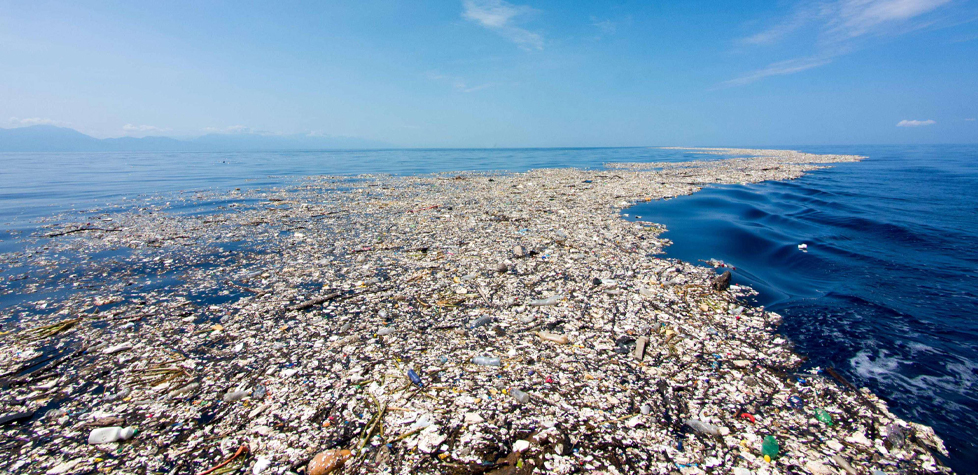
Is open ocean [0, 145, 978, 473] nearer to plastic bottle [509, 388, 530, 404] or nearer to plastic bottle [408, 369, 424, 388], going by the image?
plastic bottle [509, 388, 530, 404]

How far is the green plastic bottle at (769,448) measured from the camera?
10.9 ft

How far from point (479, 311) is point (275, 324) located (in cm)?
327

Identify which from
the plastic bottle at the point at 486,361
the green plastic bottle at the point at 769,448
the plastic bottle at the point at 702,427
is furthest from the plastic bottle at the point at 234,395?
the green plastic bottle at the point at 769,448

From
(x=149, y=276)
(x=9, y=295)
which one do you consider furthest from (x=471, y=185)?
(x=9, y=295)

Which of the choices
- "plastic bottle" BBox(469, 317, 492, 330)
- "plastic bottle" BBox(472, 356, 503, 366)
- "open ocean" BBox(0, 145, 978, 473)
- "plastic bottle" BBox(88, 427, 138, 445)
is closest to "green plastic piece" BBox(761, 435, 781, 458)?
"open ocean" BBox(0, 145, 978, 473)

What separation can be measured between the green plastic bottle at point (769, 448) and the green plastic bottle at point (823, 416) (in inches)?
28.4

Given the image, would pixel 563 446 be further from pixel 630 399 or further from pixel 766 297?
pixel 766 297

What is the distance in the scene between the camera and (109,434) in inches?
140

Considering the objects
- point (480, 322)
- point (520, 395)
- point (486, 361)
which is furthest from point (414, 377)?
point (480, 322)

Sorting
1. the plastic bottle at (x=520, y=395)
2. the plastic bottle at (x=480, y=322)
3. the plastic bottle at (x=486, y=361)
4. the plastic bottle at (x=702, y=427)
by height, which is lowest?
Result: the plastic bottle at (x=702, y=427)

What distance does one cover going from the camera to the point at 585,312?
616 cm

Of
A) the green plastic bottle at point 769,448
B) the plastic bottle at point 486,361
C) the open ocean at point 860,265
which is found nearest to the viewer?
the green plastic bottle at point 769,448

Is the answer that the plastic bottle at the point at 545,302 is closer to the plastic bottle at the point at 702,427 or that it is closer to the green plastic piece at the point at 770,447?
the plastic bottle at the point at 702,427

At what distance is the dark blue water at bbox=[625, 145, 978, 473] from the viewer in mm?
4402
